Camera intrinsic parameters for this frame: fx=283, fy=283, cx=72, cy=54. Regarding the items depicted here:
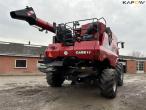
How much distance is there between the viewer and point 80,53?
34.3 ft

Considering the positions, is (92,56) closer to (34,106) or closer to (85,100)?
(85,100)

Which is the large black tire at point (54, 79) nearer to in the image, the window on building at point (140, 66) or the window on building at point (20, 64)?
the window on building at point (20, 64)

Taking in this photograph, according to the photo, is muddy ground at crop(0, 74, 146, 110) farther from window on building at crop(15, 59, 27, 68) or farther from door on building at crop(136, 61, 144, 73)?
door on building at crop(136, 61, 144, 73)

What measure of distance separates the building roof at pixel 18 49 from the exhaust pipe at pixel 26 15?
69.6ft

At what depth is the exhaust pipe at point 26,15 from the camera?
11.0 m

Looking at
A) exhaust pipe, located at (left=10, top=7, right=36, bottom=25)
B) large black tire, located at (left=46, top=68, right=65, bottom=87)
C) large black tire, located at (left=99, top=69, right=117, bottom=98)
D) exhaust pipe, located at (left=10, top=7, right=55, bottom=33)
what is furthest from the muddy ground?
exhaust pipe, located at (left=10, top=7, right=36, bottom=25)

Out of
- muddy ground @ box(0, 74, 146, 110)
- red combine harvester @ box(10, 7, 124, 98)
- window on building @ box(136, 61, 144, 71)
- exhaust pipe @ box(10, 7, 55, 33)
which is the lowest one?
muddy ground @ box(0, 74, 146, 110)

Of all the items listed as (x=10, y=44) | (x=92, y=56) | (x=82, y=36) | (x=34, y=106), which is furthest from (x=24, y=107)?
(x=10, y=44)

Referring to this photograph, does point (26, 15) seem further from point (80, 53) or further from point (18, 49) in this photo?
point (18, 49)

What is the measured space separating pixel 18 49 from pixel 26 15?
23.8 meters

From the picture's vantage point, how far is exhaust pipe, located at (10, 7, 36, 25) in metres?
11.0

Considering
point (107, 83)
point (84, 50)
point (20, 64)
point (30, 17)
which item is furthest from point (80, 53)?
point (20, 64)

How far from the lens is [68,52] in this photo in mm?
10781

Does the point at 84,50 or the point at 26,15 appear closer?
the point at 84,50
